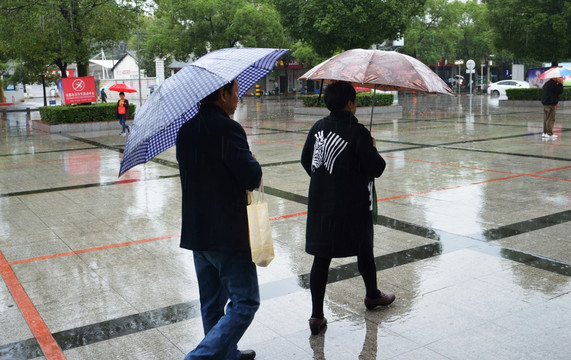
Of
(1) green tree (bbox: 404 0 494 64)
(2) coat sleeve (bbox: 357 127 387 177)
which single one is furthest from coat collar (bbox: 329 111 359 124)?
(1) green tree (bbox: 404 0 494 64)

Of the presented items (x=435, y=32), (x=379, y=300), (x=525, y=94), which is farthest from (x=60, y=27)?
(x=435, y=32)

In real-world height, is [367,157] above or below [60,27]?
below

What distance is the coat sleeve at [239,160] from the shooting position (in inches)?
119

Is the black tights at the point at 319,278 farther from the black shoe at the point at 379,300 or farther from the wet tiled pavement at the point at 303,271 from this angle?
the black shoe at the point at 379,300

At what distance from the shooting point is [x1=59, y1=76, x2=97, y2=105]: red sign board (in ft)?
71.7

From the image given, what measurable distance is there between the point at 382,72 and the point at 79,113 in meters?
19.1

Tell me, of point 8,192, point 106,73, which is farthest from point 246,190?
point 106,73

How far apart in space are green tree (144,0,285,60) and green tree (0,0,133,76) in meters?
19.3

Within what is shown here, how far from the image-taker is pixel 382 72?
164 inches

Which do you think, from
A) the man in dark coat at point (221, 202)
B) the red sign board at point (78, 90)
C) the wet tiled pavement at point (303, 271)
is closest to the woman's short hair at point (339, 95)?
the man in dark coat at point (221, 202)

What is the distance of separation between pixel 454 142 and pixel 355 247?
11.4 m

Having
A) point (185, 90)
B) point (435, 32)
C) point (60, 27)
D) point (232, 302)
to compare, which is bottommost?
point (232, 302)

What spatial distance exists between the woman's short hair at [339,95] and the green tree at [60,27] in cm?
1877

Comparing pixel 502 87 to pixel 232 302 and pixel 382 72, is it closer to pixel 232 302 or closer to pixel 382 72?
pixel 382 72
